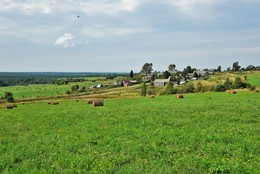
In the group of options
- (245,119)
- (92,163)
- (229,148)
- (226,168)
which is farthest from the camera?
(245,119)

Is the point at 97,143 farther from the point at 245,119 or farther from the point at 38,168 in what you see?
the point at 245,119

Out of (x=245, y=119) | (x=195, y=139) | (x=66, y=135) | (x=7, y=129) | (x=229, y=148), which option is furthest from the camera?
(x=7, y=129)

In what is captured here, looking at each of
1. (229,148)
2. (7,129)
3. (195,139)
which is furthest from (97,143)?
(7,129)

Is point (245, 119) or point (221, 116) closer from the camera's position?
point (245, 119)

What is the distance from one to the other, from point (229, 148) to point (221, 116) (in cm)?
869

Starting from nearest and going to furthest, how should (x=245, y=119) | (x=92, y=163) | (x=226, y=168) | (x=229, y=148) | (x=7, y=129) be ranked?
(x=226, y=168) < (x=92, y=163) < (x=229, y=148) < (x=245, y=119) < (x=7, y=129)

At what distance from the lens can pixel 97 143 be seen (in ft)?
44.9

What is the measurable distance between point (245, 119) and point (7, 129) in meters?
18.3

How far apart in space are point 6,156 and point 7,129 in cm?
836

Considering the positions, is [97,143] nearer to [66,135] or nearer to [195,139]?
[66,135]

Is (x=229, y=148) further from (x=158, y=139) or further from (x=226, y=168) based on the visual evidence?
(x=158, y=139)

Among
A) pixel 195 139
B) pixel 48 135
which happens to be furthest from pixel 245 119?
pixel 48 135

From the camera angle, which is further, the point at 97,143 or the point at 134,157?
the point at 97,143

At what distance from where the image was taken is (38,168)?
10.4 m
